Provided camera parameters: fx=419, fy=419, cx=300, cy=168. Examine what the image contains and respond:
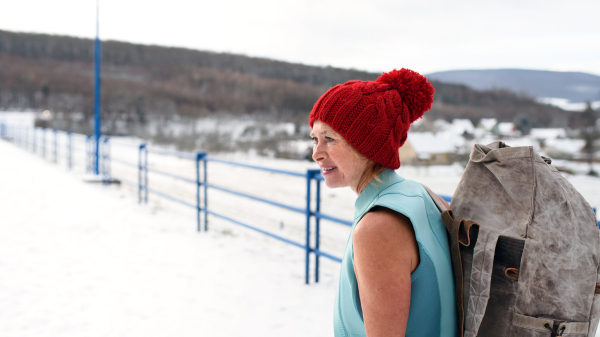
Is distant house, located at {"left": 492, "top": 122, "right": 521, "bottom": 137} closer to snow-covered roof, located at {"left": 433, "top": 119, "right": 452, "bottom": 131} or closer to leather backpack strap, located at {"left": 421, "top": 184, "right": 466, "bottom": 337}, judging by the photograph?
snow-covered roof, located at {"left": 433, "top": 119, "right": 452, "bottom": 131}

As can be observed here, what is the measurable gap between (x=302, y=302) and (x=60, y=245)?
10.7ft

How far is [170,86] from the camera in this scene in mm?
96250

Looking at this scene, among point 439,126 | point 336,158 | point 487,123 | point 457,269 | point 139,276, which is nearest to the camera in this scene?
point 457,269

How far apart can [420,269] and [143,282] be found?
361cm

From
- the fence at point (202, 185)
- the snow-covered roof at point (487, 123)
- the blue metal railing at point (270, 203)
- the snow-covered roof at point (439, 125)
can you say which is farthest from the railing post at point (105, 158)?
the snow-covered roof at point (487, 123)

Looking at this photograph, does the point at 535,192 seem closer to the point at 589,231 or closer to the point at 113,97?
the point at 589,231

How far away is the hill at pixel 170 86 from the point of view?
2938 inches

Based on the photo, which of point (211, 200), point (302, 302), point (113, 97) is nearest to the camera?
point (302, 302)

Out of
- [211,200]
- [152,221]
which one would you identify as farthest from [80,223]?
[211,200]

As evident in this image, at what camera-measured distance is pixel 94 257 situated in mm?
4660

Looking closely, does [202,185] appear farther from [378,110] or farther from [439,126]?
[439,126]

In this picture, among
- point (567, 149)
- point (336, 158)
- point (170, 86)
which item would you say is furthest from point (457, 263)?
point (170, 86)

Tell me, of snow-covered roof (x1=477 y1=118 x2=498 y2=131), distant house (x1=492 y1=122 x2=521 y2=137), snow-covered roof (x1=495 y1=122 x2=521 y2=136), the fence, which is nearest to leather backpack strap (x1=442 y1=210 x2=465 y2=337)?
the fence

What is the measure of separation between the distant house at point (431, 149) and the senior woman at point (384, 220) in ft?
98.4
